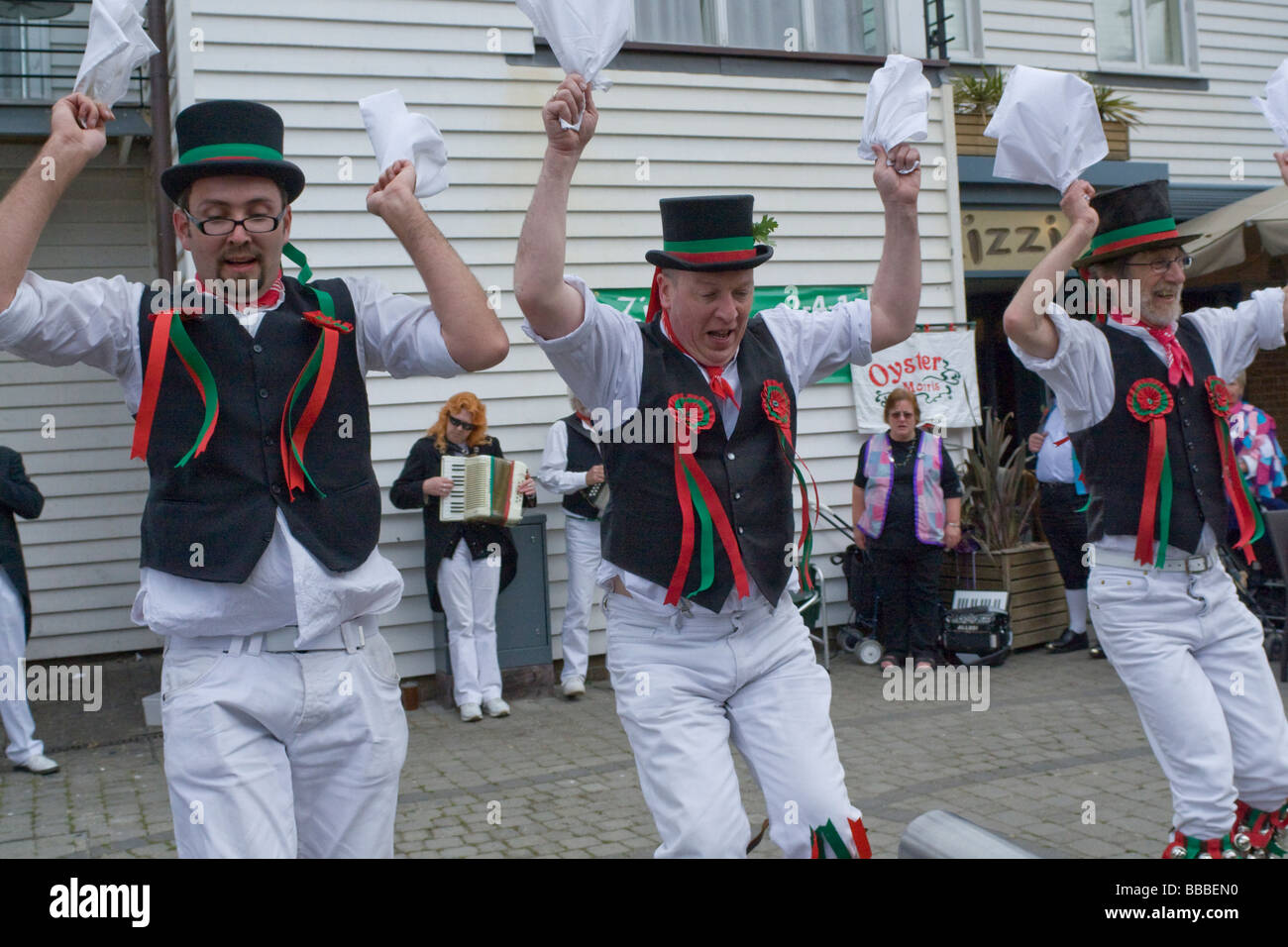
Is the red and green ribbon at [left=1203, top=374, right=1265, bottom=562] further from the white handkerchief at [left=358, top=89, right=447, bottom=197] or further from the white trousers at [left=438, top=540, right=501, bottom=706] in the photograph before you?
the white trousers at [left=438, top=540, right=501, bottom=706]

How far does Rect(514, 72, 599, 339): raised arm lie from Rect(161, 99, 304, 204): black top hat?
22.3 inches

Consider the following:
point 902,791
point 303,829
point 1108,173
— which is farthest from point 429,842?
point 1108,173

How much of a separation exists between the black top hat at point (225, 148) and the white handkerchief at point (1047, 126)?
7.04 feet

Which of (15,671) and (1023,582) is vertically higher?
(15,671)

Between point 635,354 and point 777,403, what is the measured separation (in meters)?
0.42

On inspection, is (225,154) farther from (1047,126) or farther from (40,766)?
(40,766)

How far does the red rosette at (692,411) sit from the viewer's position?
3.48m

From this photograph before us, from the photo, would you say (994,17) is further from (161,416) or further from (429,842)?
(161,416)

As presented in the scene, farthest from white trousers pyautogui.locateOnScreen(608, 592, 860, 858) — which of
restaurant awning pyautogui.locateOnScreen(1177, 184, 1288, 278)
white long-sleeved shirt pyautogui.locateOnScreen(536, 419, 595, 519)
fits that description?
restaurant awning pyautogui.locateOnScreen(1177, 184, 1288, 278)

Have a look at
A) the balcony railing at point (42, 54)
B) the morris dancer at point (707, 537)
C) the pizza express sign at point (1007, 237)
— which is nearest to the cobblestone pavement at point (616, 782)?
the morris dancer at point (707, 537)

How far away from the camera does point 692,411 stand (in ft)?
11.4

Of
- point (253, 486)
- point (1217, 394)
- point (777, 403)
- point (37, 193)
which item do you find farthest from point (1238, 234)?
point (37, 193)

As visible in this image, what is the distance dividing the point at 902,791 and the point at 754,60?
6.02 meters

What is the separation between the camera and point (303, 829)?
3002mm
